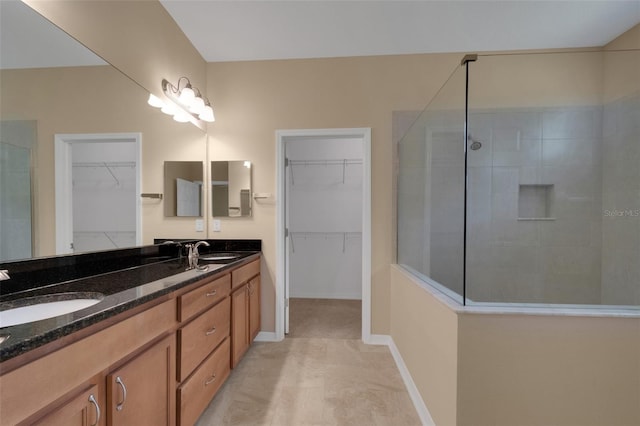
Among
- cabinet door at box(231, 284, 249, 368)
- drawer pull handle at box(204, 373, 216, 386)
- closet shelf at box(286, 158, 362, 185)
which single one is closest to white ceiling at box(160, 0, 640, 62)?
closet shelf at box(286, 158, 362, 185)

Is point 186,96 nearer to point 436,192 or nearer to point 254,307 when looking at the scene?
point 254,307

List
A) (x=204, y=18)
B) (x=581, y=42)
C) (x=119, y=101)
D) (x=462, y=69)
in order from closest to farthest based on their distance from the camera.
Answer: (x=462, y=69), (x=119, y=101), (x=204, y=18), (x=581, y=42)

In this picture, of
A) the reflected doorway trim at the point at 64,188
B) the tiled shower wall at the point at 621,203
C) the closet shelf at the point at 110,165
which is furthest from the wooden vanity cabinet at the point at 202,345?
the tiled shower wall at the point at 621,203

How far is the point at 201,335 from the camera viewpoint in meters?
1.39

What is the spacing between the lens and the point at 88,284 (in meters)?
1.17

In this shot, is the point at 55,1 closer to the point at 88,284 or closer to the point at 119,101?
the point at 119,101

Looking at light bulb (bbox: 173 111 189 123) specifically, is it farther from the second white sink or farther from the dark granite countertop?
the second white sink

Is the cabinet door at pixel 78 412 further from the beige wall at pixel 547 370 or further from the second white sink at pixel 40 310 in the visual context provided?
the beige wall at pixel 547 370

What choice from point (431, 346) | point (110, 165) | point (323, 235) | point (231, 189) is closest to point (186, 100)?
point (231, 189)

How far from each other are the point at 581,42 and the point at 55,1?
362cm

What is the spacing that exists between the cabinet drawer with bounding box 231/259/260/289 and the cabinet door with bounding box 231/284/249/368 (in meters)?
0.06

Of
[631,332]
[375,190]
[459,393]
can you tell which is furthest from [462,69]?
[459,393]

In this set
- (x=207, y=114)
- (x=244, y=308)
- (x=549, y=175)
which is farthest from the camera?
(x=207, y=114)

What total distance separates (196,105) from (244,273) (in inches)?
58.0
